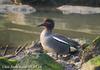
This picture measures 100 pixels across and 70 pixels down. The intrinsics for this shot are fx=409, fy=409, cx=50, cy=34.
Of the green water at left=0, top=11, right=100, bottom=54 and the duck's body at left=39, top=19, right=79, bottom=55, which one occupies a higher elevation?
the duck's body at left=39, top=19, right=79, bottom=55

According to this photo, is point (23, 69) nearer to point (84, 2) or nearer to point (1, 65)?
point (1, 65)

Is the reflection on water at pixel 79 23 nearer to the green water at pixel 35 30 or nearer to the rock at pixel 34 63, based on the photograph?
the green water at pixel 35 30

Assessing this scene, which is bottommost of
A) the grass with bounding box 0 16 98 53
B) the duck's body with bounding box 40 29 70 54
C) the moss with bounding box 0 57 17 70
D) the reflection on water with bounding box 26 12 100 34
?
the reflection on water with bounding box 26 12 100 34

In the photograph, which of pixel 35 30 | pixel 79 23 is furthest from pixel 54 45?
pixel 79 23

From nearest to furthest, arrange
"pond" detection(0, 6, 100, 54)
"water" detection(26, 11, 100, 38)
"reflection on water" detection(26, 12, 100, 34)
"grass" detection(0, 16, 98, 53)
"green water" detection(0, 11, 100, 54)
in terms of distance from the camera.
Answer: "grass" detection(0, 16, 98, 53) < "green water" detection(0, 11, 100, 54) < "pond" detection(0, 6, 100, 54) < "water" detection(26, 11, 100, 38) < "reflection on water" detection(26, 12, 100, 34)

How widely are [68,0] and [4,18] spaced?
13515 mm

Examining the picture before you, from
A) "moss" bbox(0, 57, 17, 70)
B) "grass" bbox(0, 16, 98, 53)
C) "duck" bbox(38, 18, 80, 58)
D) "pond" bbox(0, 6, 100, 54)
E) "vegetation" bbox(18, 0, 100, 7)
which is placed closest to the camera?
"moss" bbox(0, 57, 17, 70)

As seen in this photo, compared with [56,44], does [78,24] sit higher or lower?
lower

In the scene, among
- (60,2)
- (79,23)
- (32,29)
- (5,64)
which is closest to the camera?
(5,64)

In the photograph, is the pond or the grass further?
the pond

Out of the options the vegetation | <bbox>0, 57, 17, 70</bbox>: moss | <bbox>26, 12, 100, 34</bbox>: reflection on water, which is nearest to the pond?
<bbox>26, 12, 100, 34</bbox>: reflection on water

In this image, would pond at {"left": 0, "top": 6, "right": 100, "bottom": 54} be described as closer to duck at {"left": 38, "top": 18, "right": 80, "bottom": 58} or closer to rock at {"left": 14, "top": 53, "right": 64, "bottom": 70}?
duck at {"left": 38, "top": 18, "right": 80, "bottom": 58}

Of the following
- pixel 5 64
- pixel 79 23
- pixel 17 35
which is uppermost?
pixel 5 64

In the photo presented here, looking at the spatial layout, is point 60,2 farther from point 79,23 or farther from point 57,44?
point 57,44
